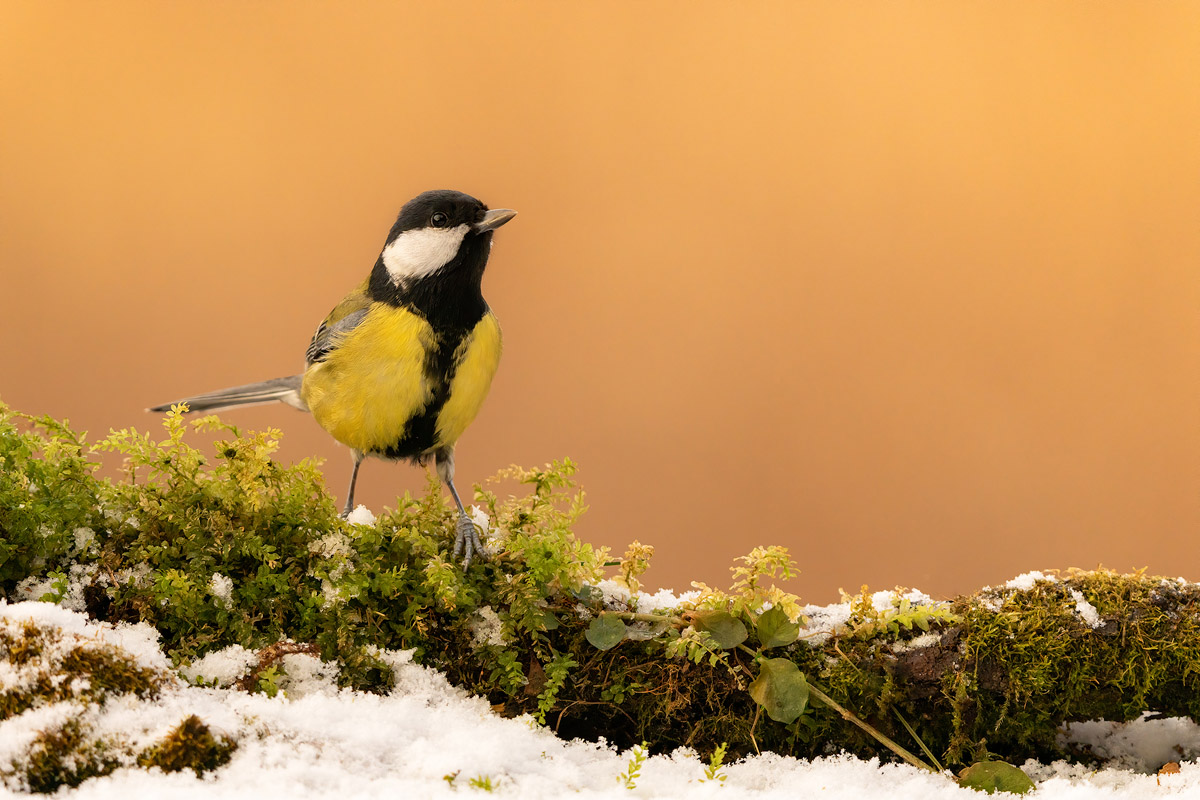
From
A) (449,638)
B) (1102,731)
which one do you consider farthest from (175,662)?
(1102,731)

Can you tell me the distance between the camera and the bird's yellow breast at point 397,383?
2084 mm

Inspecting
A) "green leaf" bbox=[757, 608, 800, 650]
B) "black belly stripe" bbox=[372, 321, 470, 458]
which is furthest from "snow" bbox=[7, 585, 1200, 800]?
"black belly stripe" bbox=[372, 321, 470, 458]

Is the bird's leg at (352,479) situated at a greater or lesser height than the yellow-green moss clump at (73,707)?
greater

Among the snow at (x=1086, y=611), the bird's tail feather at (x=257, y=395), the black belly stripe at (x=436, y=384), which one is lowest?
the snow at (x=1086, y=611)

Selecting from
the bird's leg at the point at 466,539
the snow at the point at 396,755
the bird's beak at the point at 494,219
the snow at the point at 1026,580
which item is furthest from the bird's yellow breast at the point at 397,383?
the snow at the point at 1026,580

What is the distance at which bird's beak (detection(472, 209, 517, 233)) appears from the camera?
217 cm

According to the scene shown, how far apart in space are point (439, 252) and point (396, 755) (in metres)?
1.34

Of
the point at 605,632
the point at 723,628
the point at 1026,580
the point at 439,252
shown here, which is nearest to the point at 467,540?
the point at 605,632

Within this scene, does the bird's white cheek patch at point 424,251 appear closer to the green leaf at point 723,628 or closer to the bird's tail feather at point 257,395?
the bird's tail feather at point 257,395

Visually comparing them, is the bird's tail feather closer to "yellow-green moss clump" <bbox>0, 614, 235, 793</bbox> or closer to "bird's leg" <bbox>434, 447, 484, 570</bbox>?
"bird's leg" <bbox>434, 447, 484, 570</bbox>

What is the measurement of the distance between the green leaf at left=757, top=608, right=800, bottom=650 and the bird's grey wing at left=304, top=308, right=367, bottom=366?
1274 mm

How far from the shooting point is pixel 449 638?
1.51 metres

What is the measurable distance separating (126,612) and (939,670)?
4.46 ft

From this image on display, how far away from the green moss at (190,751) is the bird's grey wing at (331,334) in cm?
125
